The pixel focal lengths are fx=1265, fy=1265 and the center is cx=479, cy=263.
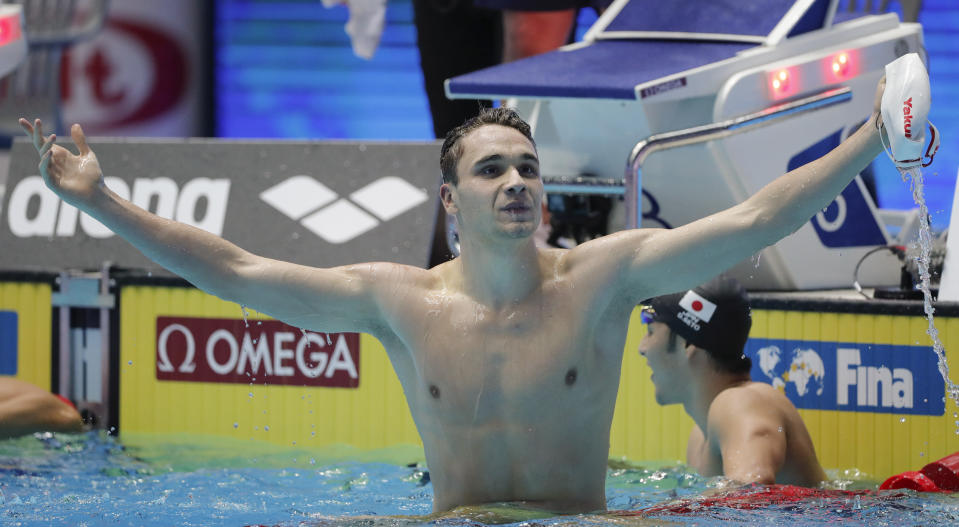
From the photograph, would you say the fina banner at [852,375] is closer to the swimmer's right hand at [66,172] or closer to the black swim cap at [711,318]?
the black swim cap at [711,318]

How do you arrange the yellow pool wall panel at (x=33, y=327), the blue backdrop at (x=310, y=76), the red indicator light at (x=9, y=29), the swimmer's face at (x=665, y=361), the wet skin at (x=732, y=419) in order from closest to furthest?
1. the wet skin at (x=732, y=419)
2. the swimmer's face at (x=665, y=361)
3. the yellow pool wall panel at (x=33, y=327)
4. the red indicator light at (x=9, y=29)
5. the blue backdrop at (x=310, y=76)

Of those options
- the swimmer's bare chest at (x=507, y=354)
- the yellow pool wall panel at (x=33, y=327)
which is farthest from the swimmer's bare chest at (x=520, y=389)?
the yellow pool wall panel at (x=33, y=327)

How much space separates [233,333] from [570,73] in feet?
5.62

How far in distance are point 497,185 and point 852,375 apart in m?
2.05

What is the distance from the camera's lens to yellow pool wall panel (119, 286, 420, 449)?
4988 mm

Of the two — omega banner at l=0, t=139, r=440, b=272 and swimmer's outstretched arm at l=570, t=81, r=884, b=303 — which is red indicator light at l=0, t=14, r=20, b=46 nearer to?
omega banner at l=0, t=139, r=440, b=272

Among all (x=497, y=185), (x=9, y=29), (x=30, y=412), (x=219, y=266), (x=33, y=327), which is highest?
(x=9, y=29)

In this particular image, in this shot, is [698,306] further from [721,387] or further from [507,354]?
[507,354]

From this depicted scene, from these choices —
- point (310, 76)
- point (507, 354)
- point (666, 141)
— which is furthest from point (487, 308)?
point (310, 76)

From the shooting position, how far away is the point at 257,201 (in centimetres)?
537

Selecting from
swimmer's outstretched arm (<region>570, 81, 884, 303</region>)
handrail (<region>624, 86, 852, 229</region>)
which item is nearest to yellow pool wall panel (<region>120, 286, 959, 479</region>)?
handrail (<region>624, 86, 852, 229</region>)

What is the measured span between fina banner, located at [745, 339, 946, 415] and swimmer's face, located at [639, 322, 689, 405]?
569 mm

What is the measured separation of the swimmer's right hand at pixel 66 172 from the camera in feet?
9.75

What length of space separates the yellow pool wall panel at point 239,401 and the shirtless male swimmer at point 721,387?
122 cm
